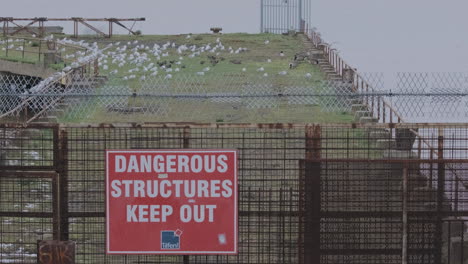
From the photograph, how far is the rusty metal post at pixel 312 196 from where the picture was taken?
11.7m

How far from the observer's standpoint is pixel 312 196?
11688 mm

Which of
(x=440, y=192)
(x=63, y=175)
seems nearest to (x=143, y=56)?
(x=63, y=175)

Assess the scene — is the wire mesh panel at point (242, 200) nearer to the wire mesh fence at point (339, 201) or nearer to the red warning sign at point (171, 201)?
the wire mesh fence at point (339, 201)

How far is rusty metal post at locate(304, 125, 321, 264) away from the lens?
1166 cm

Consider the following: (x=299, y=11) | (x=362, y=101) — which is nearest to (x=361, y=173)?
(x=362, y=101)

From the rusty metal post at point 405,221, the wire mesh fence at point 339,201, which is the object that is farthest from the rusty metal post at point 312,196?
Answer: the rusty metal post at point 405,221

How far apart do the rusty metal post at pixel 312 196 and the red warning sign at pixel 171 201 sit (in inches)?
31.2

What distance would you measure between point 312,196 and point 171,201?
154 cm

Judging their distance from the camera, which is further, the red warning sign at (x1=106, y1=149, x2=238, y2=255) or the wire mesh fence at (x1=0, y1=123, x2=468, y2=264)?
the wire mesh fence at (x1=0, y1=123, x2=468, y2=264)

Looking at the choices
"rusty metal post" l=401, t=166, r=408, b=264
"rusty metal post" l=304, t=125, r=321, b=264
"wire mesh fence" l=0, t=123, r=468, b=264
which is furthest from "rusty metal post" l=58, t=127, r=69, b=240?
"rusty metal post" l=401, t=166, r=408, b=264

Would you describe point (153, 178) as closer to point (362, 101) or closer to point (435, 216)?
point (435, 216)

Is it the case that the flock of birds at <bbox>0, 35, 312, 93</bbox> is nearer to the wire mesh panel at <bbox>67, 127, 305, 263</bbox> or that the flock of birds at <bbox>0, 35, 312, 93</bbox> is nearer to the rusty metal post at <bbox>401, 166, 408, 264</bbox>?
the wire mesh panel at <bbox>67, 127, 305, 263</bbox>

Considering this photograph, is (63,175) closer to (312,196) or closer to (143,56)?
(312,196)

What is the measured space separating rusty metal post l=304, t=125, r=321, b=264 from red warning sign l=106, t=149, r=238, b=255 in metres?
0.79
